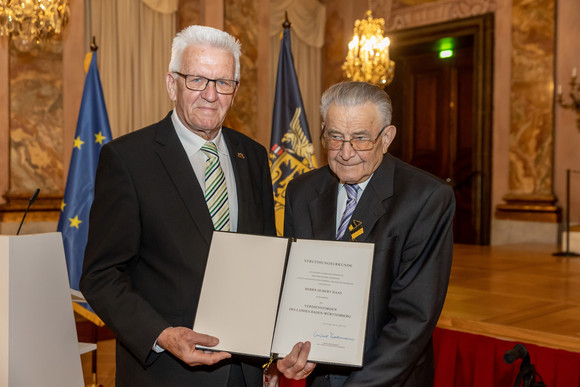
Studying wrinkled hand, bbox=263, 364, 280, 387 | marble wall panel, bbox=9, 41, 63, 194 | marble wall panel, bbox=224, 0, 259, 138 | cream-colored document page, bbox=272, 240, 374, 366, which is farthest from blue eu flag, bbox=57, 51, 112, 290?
marble wall panel, bbox=224, 0, 259, 138

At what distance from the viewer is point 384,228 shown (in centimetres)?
182

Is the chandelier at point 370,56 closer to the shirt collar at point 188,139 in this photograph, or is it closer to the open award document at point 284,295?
the shirt collar at point 188,139

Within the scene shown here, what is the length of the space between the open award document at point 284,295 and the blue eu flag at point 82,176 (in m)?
3.22

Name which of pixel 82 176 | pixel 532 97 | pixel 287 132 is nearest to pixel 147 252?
pixel 82 176

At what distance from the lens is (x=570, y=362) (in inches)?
116

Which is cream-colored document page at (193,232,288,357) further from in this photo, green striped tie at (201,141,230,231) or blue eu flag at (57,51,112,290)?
blue eu flag at (57,51,112,290)

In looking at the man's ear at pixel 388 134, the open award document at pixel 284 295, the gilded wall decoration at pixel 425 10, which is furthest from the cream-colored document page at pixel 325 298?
the gilded wall decoration at pixel 425 10

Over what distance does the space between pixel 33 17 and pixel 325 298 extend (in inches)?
156

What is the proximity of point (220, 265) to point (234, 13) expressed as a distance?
769cm

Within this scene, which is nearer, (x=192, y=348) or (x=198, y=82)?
(x=192, y=348)

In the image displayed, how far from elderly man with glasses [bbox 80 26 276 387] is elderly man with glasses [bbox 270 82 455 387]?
31cm

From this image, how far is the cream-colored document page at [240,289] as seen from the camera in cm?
161

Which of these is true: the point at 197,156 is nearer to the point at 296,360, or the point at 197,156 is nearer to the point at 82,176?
the point at 296,360

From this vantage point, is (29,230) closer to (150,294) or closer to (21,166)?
(21,166)
